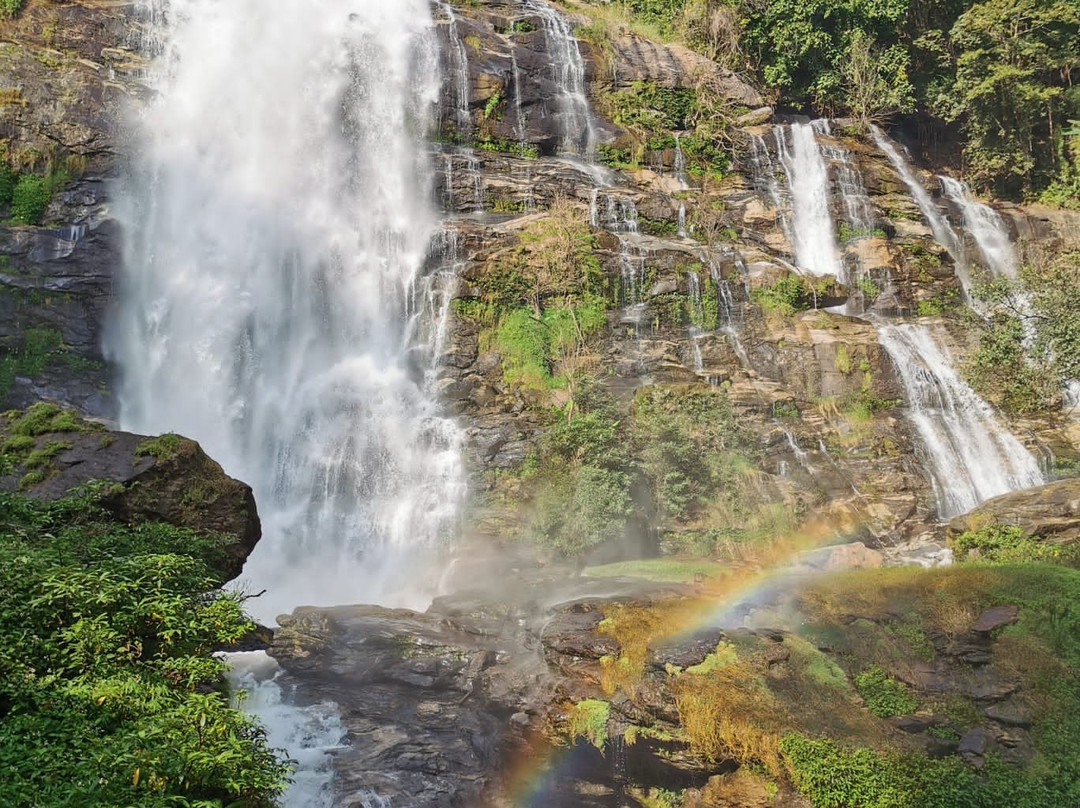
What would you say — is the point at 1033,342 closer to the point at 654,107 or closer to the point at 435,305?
the point at 435,305

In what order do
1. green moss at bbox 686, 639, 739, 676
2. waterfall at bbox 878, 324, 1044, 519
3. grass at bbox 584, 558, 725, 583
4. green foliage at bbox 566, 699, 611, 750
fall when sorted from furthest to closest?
1. waterfall at bbox 878, 324, 1044, 519
2. grass at bbox 584, 558, 725, 583
3. green moss at bbox 686, 639, 739, 676
4. green foliage at bbox 566, 699, 611, 750

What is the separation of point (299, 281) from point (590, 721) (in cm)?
1737

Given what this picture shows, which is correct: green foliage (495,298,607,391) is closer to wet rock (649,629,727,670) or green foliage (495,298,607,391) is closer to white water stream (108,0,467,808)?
white water stream (108,0,467,808)

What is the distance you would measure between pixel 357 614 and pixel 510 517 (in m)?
5.20

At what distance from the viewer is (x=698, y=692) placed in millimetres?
9562

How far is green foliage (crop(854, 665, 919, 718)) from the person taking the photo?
9.13 m

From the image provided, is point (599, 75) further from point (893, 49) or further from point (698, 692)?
point (698, 692)

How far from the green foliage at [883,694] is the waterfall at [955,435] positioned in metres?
10.0

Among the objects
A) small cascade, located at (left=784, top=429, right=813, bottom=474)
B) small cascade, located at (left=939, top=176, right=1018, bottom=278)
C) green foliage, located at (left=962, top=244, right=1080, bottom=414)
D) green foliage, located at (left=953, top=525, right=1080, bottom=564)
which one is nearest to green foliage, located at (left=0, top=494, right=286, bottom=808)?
green foliage, located at (left=953, top=525, right=1080, bottom=564)

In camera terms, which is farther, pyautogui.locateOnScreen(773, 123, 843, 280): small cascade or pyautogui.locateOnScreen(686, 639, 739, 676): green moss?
pyautogui.locateOnScreen(773, 123, 843, 280): small cascade

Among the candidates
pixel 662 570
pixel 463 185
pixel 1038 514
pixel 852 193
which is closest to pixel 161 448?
pixel 662 570

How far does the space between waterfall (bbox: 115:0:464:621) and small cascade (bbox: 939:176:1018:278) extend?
21.5m

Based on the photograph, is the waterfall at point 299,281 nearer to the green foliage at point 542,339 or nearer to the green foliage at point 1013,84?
the green foliage at point 542,339

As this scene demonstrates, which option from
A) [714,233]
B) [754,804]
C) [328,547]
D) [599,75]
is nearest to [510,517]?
[328,547]
